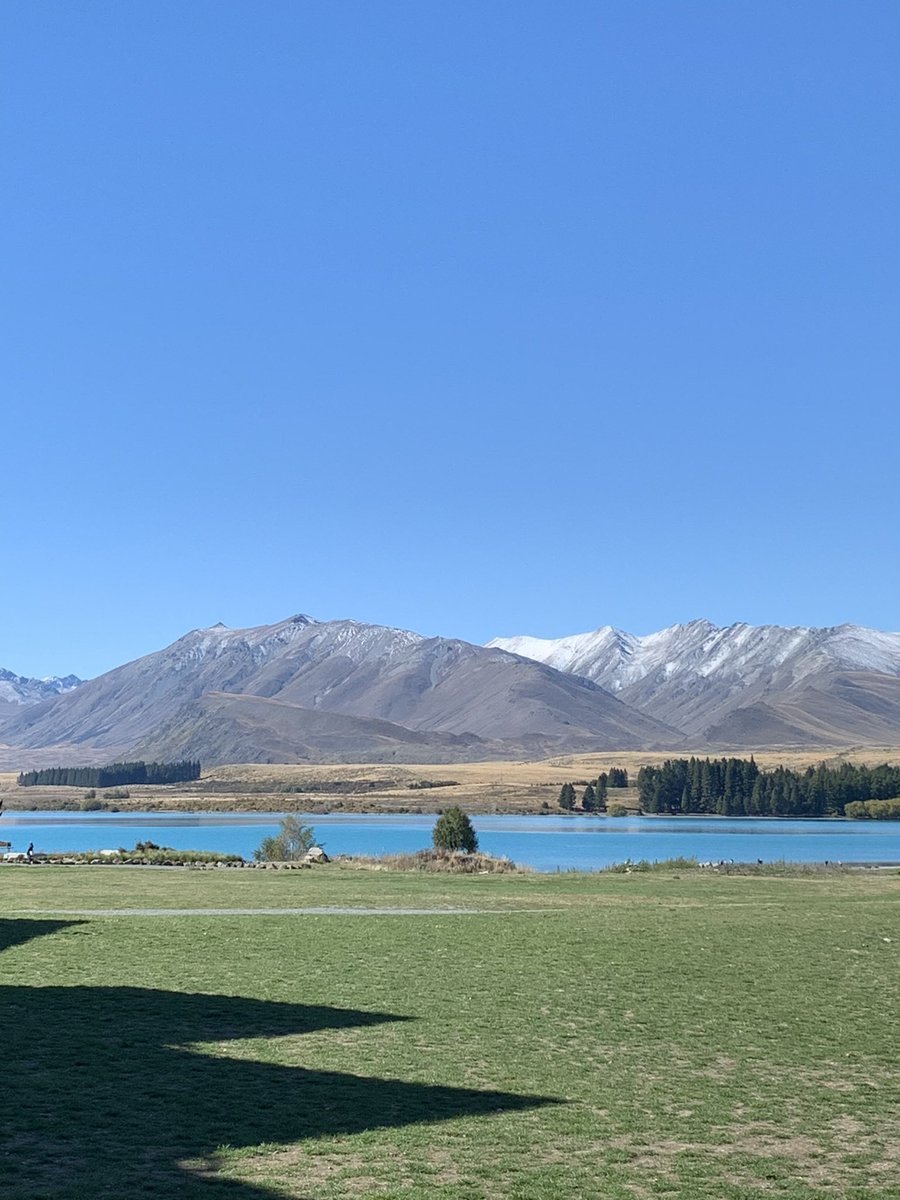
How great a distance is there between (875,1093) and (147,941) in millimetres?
14430

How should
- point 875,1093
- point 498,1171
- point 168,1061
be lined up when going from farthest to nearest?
point 168,1061
point 875,1093
point 498,1171

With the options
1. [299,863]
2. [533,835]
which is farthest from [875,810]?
[299,863]

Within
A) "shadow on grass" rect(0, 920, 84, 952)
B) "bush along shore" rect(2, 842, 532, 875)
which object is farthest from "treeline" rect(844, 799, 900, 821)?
"shadow on grass" rect(0, 920, 84, 952)

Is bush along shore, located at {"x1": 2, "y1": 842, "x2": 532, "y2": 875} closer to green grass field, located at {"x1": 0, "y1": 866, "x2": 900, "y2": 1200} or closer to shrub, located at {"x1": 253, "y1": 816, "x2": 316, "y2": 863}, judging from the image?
shrub, located at {"x1": 253, "y1": 816, "x2": 316, "y2": 863}

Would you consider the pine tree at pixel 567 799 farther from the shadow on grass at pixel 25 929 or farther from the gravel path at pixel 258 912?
the shadow on grass at pixel 25 929

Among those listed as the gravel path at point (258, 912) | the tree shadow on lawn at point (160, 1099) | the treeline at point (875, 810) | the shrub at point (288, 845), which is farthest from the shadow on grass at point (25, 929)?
the treeline at point (875, 810)

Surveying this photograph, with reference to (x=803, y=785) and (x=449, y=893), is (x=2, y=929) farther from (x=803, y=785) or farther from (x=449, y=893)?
(x=803, y=785)

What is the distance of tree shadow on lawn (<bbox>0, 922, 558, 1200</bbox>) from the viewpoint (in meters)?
9.55

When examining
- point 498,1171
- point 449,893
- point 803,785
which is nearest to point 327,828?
point 803,785

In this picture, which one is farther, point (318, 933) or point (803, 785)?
point (803, 785)

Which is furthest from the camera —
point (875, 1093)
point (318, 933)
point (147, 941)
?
point (318, 933)

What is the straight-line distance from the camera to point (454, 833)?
6331 cm

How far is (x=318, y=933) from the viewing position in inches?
1003

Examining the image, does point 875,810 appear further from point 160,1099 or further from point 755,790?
point 160,1099
